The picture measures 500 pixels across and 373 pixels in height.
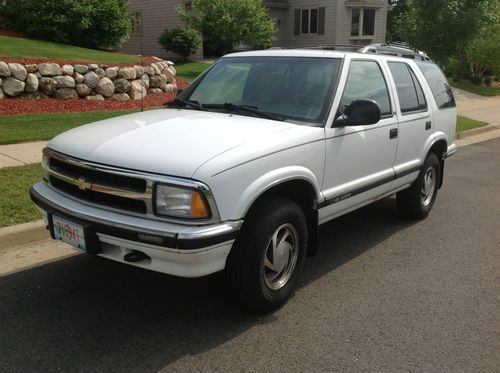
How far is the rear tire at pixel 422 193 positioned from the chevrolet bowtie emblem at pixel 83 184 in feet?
11.8

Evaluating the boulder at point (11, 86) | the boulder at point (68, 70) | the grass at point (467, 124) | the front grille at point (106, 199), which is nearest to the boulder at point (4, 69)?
the boulder at point (11, 86)

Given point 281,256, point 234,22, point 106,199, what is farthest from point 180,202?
point 234,22

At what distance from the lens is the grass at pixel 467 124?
44.9 feet

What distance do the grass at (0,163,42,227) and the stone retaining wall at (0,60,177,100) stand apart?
4.22m

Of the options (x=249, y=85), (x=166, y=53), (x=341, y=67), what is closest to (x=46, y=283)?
(x=249, y=85)

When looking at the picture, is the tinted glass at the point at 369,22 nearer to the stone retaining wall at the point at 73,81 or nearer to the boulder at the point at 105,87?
the stone retaining wall at the point at 73,81

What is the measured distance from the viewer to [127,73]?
13125 millimetres

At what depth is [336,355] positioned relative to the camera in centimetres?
329

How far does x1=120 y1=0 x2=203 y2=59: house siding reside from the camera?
2888 centimetres

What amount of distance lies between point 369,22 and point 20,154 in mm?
28472

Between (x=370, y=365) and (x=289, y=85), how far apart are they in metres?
2.24

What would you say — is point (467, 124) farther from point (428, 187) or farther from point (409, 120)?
point (409, 120)

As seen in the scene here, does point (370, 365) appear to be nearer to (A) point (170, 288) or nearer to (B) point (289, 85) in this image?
(A) point (170, 288)

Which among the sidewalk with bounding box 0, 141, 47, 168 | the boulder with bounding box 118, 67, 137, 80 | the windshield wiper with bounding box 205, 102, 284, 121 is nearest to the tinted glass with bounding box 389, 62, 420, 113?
the windshield wiper with bounding box 205, 102, 284, 121
